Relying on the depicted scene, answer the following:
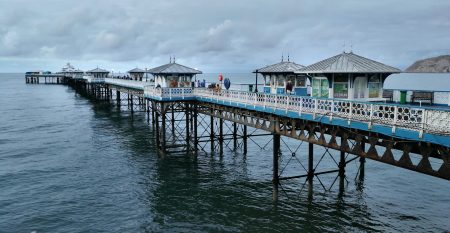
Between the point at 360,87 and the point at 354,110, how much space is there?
9.77 ft

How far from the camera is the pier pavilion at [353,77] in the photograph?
1922 centimetres

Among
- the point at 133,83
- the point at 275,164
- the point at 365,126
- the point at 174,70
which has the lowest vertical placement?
the point at 275,164

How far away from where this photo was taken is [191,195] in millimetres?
24797

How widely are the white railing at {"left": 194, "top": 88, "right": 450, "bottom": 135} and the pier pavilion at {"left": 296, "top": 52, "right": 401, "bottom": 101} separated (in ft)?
5.77

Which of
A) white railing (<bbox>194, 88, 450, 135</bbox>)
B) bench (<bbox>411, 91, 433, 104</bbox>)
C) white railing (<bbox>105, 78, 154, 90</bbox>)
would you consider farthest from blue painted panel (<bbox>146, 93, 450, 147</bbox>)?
white railing (<bbox>105, 78, 154, 90</bbox>)

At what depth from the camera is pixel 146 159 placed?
34.3 m

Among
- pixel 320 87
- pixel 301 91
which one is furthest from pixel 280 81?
pixel 320 87

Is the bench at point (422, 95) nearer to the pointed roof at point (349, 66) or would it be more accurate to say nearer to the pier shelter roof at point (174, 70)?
the pointed roof at point (349, 66)

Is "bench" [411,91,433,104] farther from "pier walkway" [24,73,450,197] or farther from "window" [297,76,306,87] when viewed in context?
"window" [297,76,306,87]

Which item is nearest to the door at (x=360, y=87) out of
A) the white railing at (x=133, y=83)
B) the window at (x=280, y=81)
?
the window at (x=280, y=81)

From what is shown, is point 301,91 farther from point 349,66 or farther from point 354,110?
point 354,110

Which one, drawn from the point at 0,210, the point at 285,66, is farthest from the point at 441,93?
the point at 0,210

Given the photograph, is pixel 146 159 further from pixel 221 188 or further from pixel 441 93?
pixel 441 93

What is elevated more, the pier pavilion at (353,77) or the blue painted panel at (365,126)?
the pier pavilion at (353,77)
